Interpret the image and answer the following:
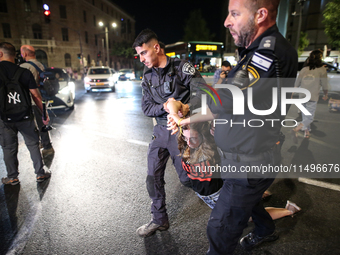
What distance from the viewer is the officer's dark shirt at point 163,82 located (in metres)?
2.25

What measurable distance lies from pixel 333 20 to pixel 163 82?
25.3 metres

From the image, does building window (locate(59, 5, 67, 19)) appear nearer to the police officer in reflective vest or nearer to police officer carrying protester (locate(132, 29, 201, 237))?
police officer carrying protester (locate(132, 29, 201, 237))

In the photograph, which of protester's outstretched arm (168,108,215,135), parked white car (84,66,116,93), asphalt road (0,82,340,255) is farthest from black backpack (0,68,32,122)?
parked white car (84,66,116,93)

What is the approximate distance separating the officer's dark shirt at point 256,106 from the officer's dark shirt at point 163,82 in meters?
0.81

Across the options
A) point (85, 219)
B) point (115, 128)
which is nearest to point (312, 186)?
point (85, 219)

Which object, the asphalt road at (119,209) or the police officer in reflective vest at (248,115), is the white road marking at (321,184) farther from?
the police officer in reflective vest at (248,115)

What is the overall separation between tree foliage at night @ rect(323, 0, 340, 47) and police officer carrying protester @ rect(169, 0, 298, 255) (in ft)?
82.5

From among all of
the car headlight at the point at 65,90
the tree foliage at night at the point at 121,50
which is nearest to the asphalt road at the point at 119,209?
the car headlight at the point at 65,90

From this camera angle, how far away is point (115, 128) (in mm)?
6570

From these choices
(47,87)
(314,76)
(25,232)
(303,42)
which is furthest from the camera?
(303,42)

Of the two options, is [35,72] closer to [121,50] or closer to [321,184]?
[321,184]

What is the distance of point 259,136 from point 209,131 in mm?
567

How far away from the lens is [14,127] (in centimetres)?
332

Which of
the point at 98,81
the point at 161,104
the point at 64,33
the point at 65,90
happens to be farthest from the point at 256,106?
the point at 64,33
